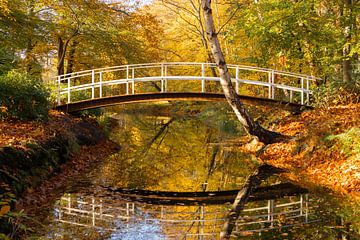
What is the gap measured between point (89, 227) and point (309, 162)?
7.32m

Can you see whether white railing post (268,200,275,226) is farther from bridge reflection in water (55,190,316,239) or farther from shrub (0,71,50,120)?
shrub (0,71,50,120)

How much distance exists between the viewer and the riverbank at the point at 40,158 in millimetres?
7191

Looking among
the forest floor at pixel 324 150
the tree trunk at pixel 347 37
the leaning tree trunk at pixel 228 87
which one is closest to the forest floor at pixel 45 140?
the leaning tree trunk at pixel 228 87

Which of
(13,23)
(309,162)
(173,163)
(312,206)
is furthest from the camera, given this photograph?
(13,23)

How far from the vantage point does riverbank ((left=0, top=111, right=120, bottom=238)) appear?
23.6ft

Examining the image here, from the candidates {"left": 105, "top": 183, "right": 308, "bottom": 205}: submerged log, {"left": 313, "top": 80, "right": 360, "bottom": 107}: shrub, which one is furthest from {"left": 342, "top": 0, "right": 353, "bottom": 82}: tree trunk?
{"left": 105, "top": 183, "right": 308, "bottom": 205}: submerged log

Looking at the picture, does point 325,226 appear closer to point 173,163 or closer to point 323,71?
point 173,163

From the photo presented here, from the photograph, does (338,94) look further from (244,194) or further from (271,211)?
(271,211)

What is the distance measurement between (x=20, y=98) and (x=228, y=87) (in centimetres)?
650

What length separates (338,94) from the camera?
1454 centimetres

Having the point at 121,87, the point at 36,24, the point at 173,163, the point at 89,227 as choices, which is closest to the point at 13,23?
the point at 36,24

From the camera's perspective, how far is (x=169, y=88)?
98.2ft

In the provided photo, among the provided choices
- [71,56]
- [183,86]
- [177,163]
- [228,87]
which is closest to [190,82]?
[183,86]

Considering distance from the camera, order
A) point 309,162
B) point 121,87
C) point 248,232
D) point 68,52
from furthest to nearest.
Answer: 1. point 121,87
2. point 68,52
3. point 309,162
4. point 248,232
